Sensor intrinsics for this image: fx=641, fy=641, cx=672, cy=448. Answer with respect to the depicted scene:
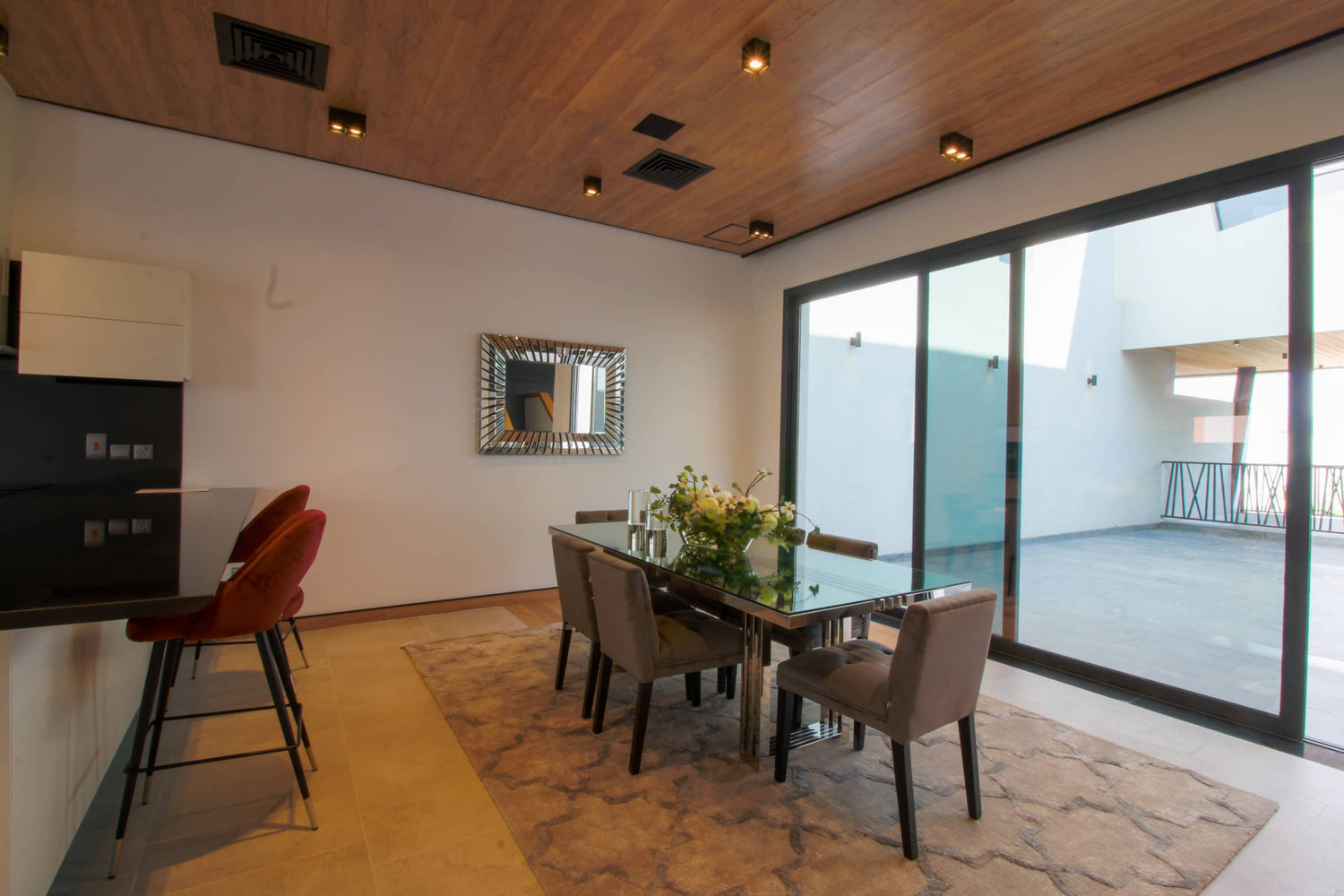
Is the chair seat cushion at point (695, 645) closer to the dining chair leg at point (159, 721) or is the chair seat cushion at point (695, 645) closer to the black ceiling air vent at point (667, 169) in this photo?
the dining chair leg at point (159, 721)

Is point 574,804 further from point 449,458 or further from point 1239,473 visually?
point 1239,473

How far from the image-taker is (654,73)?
2951 mm

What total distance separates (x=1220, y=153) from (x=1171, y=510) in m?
1.70

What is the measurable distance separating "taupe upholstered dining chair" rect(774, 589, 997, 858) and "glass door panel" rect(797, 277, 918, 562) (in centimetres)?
243

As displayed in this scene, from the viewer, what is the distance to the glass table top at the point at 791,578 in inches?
84.4

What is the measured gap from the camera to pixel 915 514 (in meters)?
4.41

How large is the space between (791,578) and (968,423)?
2226mm

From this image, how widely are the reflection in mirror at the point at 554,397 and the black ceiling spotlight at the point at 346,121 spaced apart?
1.78 metres

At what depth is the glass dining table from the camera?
218cm

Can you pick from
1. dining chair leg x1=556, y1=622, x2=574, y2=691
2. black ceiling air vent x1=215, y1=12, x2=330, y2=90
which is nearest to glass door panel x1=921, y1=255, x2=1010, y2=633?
dining chair leg x1=556, y1=622, x2=574, y2=691

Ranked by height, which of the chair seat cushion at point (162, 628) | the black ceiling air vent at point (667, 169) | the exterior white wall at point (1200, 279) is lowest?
the chair seat cushion at point (162, 628)


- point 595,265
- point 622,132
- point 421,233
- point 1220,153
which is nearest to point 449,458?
point 421,233

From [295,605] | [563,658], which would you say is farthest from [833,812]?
[295,605]

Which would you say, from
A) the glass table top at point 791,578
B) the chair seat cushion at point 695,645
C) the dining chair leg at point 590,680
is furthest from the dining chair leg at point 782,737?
the dining chair leg at point 590,680
